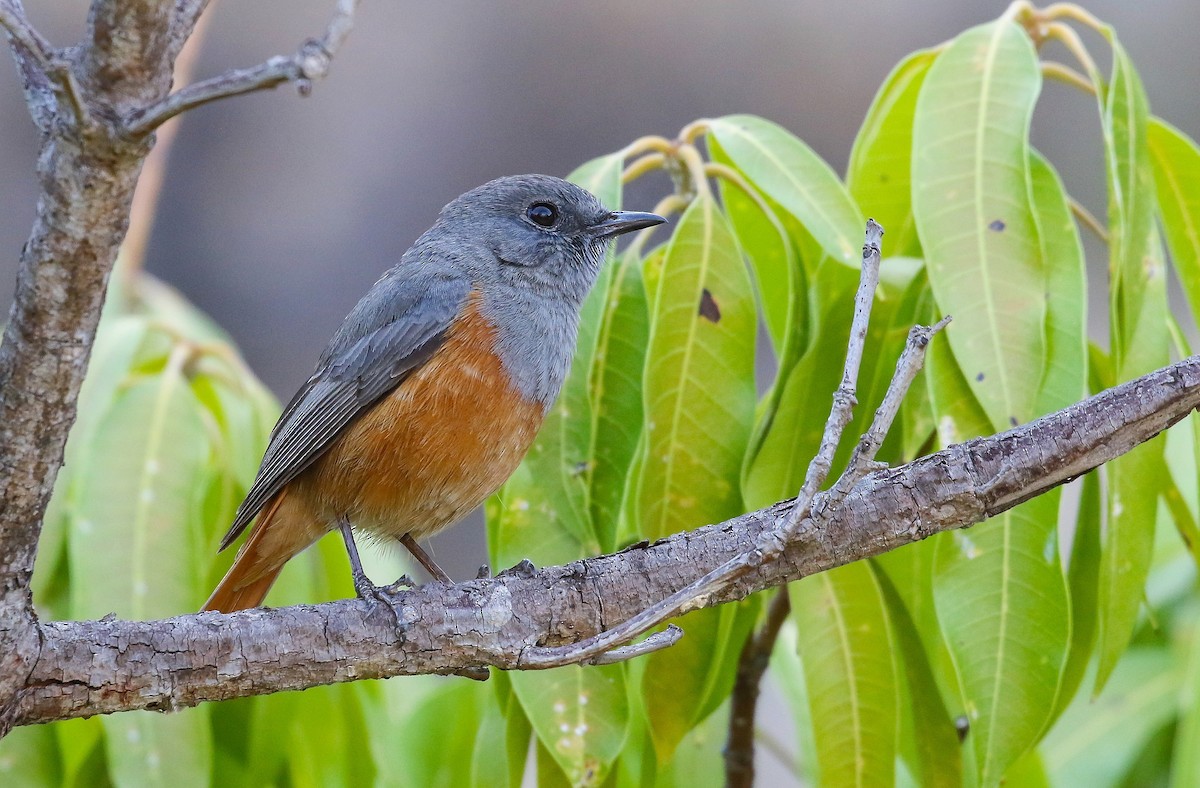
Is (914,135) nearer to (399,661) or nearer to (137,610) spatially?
(399,661)

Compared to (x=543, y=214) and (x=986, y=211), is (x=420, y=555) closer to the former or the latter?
(x=543, y=214)

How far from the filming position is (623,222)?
3.20 m

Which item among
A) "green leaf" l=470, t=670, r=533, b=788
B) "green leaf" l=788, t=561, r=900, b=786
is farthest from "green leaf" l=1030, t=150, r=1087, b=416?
"green leaf" l=470, t=670, r=533, b=788

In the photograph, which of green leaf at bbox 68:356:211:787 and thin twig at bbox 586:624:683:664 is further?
green leaf at bbox 68:356:211:787

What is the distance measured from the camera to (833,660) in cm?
261

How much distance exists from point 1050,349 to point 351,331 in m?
1.86

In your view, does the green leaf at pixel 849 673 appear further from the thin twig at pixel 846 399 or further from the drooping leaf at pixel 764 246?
the thin twig at pixel 846 399

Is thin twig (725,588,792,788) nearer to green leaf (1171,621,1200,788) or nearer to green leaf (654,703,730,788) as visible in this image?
green leaf (654,703,730,788)

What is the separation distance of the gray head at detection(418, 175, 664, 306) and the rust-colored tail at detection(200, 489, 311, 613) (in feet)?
2.81

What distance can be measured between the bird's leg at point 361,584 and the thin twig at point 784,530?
0.47 m

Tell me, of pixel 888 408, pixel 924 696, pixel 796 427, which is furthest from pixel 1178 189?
pixel 888 408

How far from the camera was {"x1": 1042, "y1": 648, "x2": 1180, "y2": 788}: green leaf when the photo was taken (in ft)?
11.5

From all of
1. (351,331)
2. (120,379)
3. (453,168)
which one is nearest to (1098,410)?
(351,331)

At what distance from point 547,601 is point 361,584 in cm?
48
